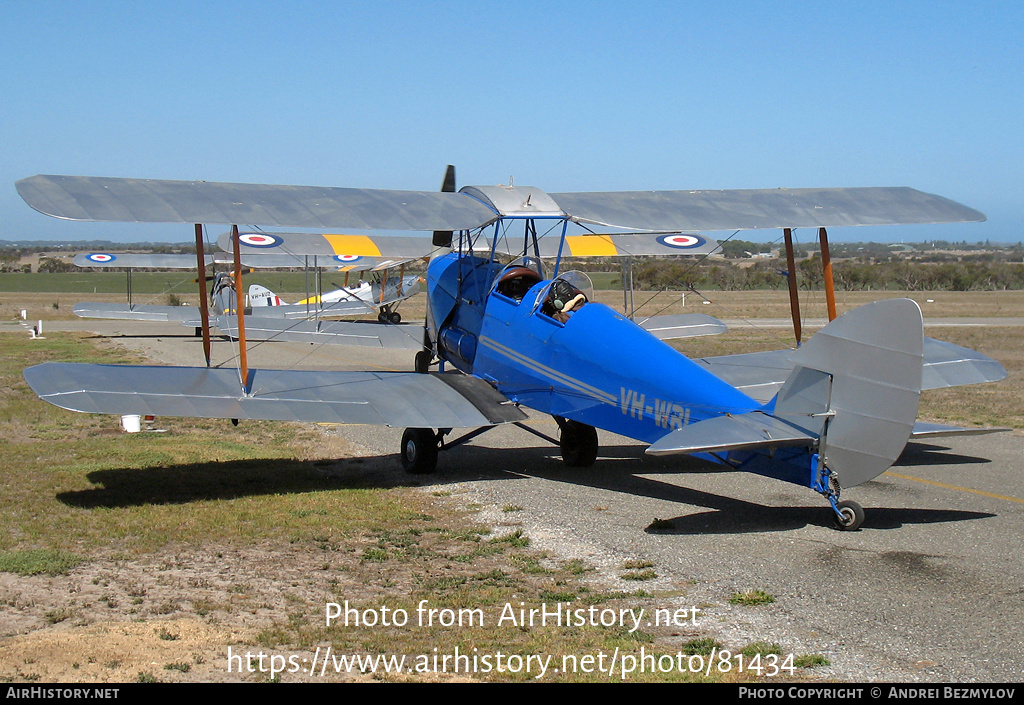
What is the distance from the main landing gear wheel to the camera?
7188 millimetres

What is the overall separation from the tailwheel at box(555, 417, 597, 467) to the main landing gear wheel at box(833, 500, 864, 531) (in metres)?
3.52

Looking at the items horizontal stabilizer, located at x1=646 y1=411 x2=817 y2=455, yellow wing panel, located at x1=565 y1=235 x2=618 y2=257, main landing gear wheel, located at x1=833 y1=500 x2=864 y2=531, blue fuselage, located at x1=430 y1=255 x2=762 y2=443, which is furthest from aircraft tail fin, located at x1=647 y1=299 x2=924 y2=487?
yellow wing panel, located at x1=565 y1=235 x2=618 y2=257

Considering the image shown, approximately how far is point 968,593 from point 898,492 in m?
3.13

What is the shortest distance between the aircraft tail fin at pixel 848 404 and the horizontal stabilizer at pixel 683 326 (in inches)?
529

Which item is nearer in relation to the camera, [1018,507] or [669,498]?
[1018,507]

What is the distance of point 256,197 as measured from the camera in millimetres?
9117

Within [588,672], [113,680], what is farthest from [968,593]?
[113,680]

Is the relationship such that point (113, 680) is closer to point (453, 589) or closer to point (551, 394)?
point (453, 589)

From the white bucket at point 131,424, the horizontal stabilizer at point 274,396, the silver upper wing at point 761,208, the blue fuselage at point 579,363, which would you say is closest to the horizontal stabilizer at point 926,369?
the silver upper wing at point 761,208

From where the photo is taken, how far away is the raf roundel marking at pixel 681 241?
54.2 ft

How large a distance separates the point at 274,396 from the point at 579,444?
11.2 feet

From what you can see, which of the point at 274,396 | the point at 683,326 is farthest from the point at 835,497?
the point at 683,326

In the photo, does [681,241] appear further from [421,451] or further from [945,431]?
[945,431]

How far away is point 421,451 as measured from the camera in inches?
399
